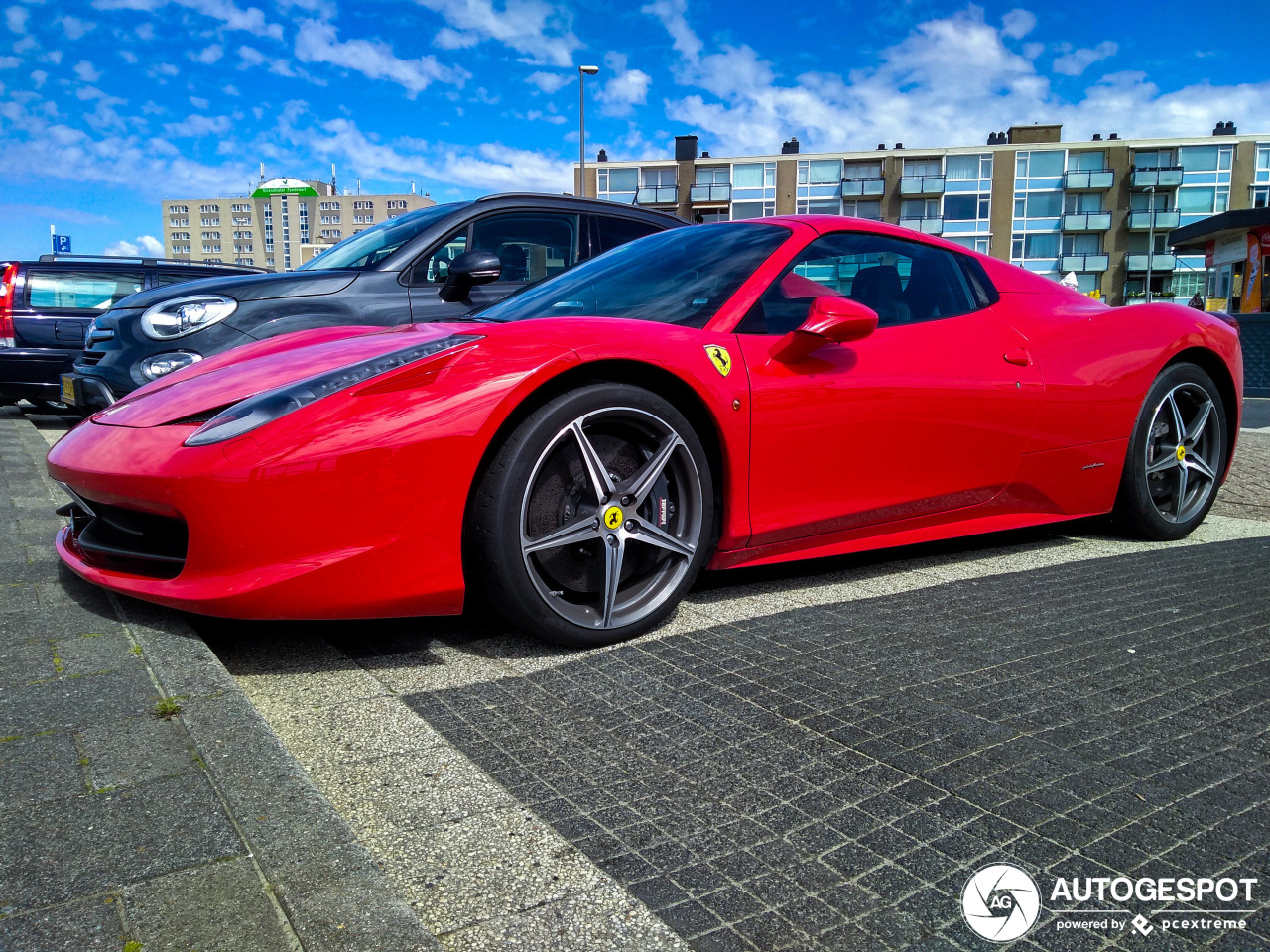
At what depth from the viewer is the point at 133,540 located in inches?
101

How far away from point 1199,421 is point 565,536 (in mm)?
3208

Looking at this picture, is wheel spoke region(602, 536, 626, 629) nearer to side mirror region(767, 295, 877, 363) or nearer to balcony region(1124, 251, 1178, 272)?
side mirror region(767, 295, 877, 363)

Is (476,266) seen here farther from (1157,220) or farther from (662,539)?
(1157,220)

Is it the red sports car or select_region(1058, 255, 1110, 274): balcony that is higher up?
select_region(1058, 255, 1110, 274): balcony

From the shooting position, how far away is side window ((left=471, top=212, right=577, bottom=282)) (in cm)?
568

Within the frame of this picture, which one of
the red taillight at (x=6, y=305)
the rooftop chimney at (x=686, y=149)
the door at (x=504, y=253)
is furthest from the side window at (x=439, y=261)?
the rooftop chimney at (x=686, y=149)

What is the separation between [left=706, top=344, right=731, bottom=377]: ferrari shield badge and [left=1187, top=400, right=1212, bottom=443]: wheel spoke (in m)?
2.58

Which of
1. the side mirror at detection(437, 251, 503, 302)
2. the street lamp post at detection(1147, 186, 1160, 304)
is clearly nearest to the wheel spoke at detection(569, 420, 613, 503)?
the side mirror at detection(437, 251, 503, 302)

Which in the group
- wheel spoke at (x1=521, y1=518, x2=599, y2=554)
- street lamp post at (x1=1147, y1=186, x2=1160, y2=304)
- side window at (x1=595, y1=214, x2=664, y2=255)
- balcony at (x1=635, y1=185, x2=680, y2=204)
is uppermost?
balcony at (x1=635, y1=185, x2=680, y2=204)

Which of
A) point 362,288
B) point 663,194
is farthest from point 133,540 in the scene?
point 663,194

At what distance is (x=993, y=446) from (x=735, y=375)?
4.00ft

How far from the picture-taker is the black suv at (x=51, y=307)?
9188 millimetres

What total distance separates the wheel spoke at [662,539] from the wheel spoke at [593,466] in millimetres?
151

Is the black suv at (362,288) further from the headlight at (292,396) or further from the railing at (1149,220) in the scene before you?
the railing at (1149,220)
